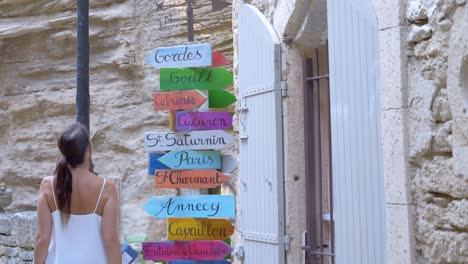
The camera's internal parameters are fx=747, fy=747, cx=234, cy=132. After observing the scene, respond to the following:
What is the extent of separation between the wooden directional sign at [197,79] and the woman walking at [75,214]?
77.2 inches

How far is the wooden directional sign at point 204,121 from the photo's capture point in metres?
5.48

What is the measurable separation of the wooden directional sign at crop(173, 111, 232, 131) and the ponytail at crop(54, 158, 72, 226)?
1945mm

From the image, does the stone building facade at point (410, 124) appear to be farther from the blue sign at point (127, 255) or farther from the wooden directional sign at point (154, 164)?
the blue sign at point (127, 255)

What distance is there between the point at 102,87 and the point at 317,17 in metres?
10.4

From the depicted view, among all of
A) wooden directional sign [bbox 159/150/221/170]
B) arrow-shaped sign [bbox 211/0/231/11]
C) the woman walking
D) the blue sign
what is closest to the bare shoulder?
the woman walking

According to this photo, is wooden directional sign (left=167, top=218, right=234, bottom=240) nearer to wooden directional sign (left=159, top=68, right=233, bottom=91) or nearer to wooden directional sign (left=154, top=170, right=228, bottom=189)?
wooden directional sign (left=154, top=170, right=228, bottom=189)

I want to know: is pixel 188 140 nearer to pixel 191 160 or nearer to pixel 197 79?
pixel 191 160

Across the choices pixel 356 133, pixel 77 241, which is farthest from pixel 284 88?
pixel 77 241

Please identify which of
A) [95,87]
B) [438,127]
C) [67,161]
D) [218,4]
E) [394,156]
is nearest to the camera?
[438,127]

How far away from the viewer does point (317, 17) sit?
203 inches

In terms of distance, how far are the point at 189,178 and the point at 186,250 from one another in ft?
1.71

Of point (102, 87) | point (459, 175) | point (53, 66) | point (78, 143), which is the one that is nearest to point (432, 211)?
point (459, 175)

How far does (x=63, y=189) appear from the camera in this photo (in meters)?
Answer: 3.56

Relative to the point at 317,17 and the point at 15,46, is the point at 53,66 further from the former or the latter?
the point at 317,17
